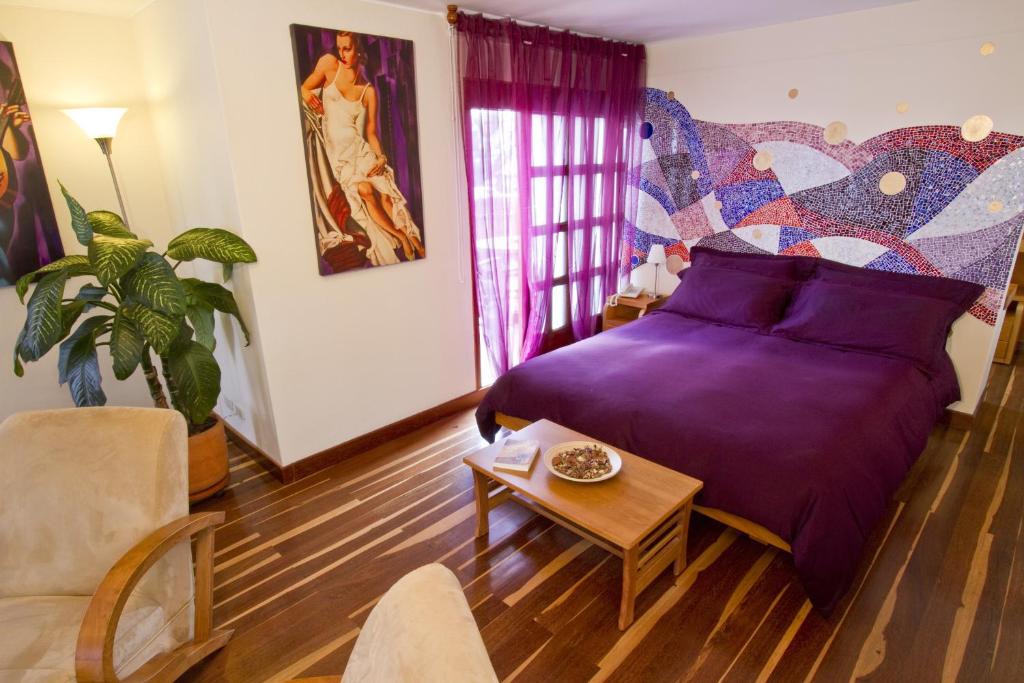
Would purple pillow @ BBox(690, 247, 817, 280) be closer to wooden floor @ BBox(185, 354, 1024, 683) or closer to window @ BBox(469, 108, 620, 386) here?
window @ BBox(469, 108, 620, 386)

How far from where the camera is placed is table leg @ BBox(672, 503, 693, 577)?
2083mm

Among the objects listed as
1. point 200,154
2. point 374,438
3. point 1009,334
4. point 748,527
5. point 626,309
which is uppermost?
point 200,154

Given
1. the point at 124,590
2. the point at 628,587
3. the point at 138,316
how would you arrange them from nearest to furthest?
the point at 124,590
the point at 628,587
the point at 138,316

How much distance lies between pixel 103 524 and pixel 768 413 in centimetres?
237

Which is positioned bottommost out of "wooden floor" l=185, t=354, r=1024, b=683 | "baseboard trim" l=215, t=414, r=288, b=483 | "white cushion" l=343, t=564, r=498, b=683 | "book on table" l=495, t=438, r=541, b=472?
"wooden floor" l=185, t=354, r=1024, b=683

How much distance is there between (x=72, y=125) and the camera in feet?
8.83

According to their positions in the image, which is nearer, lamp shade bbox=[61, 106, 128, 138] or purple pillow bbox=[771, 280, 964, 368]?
lamp shade bbox=[61, 106, 128, 138]

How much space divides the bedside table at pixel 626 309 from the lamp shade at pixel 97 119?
3.19 m

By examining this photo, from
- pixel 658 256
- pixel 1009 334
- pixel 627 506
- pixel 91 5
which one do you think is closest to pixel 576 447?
pixel 627 506

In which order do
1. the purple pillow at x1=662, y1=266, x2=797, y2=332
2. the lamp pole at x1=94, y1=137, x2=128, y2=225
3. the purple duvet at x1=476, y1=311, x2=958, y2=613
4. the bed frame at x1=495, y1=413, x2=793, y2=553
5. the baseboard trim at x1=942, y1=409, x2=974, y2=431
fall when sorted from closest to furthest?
the purple duvet at x1=476, y1=311, x2=958, y2=613 < the bed frame at x1=495, y1=413, x2=793, y2=553 < the lamp pole at x1=94, y1=137, x2=128, y2=225 < the baseboard trim at x1=942, y1=409, x2=974, y2=431 < the purple pillow at x1=662, y1=266, x2=797, y2=332

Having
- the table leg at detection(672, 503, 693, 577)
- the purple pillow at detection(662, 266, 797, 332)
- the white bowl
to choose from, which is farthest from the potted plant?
the purple pillow at detection(662, 266, 797, 332)

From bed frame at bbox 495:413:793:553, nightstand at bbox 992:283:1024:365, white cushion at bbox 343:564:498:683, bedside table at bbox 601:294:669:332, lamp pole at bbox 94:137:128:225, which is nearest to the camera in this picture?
white cushion at bbox 343:564:498:683

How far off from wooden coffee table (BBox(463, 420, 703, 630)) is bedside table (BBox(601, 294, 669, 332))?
207 centimetres

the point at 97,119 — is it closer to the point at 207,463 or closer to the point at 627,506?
the point at 207,463
